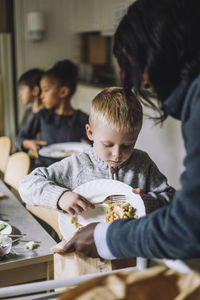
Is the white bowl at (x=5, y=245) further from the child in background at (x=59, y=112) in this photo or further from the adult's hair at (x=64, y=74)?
the adult's hair at (x=64, y=74)

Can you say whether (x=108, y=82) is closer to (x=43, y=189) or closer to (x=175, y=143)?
(x=175, y=143)

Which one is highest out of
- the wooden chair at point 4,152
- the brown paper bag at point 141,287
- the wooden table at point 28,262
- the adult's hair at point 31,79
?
the brown paper bag at point 141,287

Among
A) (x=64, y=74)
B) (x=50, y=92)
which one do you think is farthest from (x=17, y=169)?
(x=64, y=74)

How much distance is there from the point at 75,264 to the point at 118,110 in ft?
1.61

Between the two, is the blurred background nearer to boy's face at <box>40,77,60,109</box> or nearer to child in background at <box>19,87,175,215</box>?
boy's face at <box>40,77,60,109</box>

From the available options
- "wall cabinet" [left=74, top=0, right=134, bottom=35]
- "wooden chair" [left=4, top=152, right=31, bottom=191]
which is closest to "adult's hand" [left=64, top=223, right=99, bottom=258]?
"wooden chair" [left=4, top=152, right=31, bottom=191]

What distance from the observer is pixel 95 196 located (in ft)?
3.62

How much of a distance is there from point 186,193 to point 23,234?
0.83 metres

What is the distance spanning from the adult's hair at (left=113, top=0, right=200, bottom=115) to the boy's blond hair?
0.39m

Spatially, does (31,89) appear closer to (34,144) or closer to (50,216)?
(34,144)

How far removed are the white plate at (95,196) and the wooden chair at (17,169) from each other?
0.87 m

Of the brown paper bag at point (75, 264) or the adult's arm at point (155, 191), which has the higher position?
the adult's arm at point (155, 191)

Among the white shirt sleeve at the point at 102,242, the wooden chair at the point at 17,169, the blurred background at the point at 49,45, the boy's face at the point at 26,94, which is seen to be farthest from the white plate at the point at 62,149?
the blurred background at the point at 49,45

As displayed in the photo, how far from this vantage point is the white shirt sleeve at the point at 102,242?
74 centimetres
